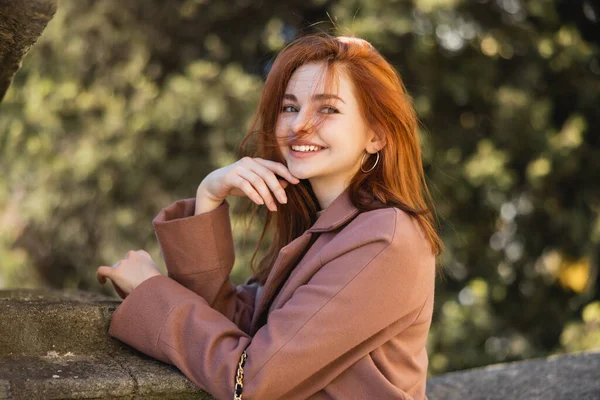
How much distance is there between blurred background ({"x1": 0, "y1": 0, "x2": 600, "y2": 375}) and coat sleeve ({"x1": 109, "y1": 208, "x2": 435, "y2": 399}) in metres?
3.42

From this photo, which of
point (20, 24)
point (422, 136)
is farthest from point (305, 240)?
point (422, 136)

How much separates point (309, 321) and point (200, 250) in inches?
19.2

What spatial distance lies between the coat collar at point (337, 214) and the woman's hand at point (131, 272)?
17.0 inches

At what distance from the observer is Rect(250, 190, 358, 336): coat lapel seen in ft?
6.48

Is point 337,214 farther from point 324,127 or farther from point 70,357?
point 70,357

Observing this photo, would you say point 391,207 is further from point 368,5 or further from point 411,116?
point 368,5

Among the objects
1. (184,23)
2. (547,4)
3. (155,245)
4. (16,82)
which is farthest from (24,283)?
(547,4)

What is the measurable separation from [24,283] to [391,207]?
5111 mm

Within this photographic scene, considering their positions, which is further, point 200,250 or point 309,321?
point 200,250

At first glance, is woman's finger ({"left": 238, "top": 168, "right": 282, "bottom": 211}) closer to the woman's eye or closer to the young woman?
the young woman

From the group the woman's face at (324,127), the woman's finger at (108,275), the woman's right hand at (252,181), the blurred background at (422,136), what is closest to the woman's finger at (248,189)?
the woman's right hand at (252,181)

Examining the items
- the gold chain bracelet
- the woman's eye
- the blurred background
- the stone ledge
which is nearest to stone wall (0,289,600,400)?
the stone ledge

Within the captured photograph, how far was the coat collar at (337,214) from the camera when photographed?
6.43 ft

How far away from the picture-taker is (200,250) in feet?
6.93
